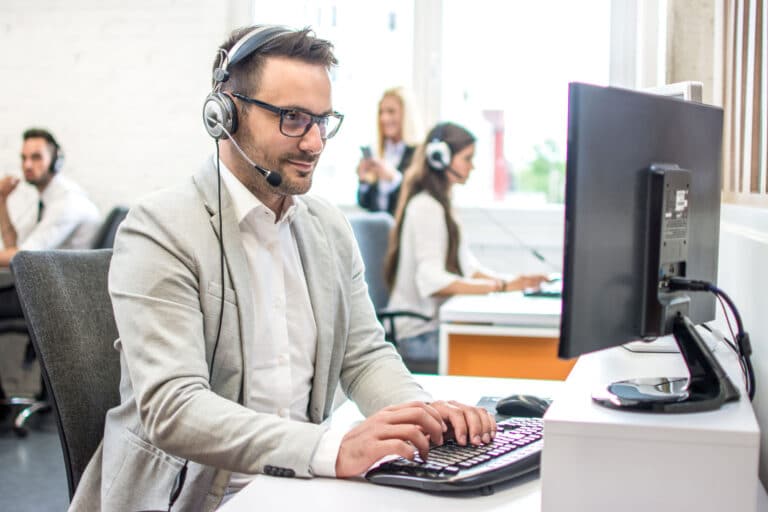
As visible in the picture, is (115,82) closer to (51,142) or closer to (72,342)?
(51,142)

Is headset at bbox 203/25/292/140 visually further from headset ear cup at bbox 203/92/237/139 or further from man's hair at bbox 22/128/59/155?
man's hair at bbox 22/128/59/155

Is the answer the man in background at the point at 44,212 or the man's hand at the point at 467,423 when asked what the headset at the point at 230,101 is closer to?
the man's hand at the point at 467,423

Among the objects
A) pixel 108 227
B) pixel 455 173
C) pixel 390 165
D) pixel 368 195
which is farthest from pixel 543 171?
pixel 108 227

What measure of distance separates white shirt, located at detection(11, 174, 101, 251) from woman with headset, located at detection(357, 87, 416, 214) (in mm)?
1291

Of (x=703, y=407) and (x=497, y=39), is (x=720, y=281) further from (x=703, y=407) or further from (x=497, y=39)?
(x=497, y=39)

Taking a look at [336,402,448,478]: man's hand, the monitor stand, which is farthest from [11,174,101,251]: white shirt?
the monitor stand

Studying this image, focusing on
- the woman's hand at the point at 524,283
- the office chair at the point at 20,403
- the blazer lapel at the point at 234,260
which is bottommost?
the office chair at the point at 20,403

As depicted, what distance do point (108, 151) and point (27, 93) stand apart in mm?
532

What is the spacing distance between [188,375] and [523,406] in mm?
521

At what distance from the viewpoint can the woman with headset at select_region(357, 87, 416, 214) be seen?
13.7 feet

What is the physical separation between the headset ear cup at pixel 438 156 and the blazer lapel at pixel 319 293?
1.85m

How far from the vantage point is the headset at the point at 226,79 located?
145 centimetres

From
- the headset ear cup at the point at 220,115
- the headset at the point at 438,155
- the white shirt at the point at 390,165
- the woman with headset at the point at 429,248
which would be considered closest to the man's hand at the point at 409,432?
the headset ear cup at the point at 220,115

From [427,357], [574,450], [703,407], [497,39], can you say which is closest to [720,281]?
[703,407]
